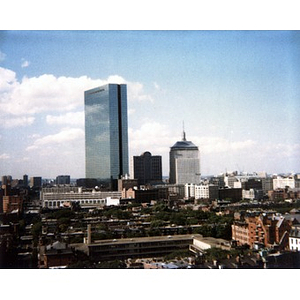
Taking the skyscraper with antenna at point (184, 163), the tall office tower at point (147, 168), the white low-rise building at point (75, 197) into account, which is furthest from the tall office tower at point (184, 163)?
the white low-rise building at point (75, 197)

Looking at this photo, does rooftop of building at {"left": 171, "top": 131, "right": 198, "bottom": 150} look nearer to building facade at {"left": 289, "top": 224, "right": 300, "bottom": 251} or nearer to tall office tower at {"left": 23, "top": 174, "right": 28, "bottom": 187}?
building facade at {"left": 289, "top": 224, "right": 300, "bottom": 251}

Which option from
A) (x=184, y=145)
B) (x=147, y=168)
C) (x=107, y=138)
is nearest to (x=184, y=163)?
(x=147, y=168)

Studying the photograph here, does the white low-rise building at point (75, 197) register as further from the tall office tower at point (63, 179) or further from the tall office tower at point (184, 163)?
the tall office tower at point (184, 163)

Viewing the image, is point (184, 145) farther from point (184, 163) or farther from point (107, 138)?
point (107, 138)

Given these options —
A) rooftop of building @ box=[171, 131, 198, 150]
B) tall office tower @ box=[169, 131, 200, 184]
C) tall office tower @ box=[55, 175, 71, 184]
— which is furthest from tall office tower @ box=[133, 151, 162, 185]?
tall office tower @ box=[55, 175, 71, 184]
